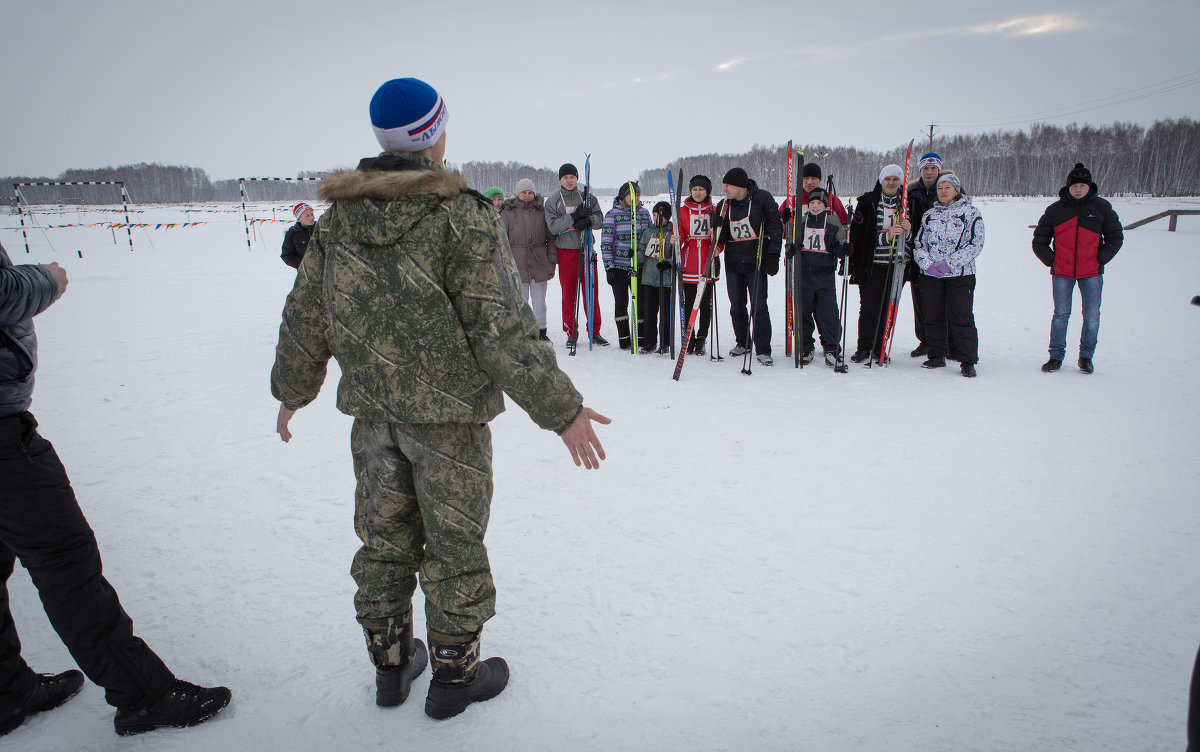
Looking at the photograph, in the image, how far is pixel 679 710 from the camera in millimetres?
1896

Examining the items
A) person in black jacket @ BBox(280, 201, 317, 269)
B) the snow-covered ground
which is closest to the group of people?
the snow-covered ground

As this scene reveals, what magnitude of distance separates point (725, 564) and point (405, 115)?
6.99 feet

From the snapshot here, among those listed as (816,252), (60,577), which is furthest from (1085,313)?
(60,577)

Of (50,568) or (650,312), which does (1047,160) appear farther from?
(50,568)

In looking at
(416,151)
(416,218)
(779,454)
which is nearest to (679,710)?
(416,218)

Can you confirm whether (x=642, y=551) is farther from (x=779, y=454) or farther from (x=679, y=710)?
(x=779, y=454)

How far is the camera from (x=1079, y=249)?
533 centimetres

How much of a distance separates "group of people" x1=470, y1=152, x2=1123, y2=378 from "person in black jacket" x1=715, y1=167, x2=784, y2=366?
0.4 inches

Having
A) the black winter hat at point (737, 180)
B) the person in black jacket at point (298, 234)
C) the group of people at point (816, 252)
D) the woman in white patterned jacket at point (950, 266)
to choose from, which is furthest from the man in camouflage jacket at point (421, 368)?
the woman in white patterned jacket at point (950, 266)

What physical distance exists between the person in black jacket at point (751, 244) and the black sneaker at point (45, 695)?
5031mm

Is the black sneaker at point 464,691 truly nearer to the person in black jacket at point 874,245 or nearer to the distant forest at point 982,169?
the person in black jacket at point 874,245

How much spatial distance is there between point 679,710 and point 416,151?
6.01 ft

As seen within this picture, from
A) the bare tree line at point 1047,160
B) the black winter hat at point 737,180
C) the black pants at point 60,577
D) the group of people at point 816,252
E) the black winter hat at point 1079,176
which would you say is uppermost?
the bare tree line at point 1047,160

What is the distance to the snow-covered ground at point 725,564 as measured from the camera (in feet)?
6.13
